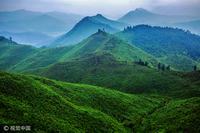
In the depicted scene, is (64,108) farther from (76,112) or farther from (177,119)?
(177,119)

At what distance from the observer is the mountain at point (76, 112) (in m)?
82.2

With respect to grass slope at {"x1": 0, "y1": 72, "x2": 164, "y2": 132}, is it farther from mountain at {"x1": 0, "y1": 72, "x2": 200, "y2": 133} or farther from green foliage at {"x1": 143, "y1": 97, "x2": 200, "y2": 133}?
green foliage at {"x1": 143, "y1": 97, "x2": 200, "y2": 133}

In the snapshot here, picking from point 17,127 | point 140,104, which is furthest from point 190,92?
point 17,127

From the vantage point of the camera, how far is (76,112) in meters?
98.2

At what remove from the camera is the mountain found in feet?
270

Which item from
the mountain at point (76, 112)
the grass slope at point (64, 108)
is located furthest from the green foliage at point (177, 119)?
the grass slope at point (64, 108)

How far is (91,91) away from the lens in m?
134

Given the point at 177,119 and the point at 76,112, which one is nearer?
the point at 76,112

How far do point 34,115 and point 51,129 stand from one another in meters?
7.08

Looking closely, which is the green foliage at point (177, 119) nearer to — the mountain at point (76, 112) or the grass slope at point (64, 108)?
the mountain at point (76, 112)

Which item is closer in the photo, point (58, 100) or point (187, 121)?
point (187, 121)

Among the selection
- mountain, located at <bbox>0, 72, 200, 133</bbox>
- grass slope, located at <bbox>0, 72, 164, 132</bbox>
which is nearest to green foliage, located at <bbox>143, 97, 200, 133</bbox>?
mountain, located at <bbox>0, 72, 200, 133</bbox>

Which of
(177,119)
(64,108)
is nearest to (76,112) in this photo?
(64,108)

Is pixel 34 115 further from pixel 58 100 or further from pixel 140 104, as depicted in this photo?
pixel 140 104
